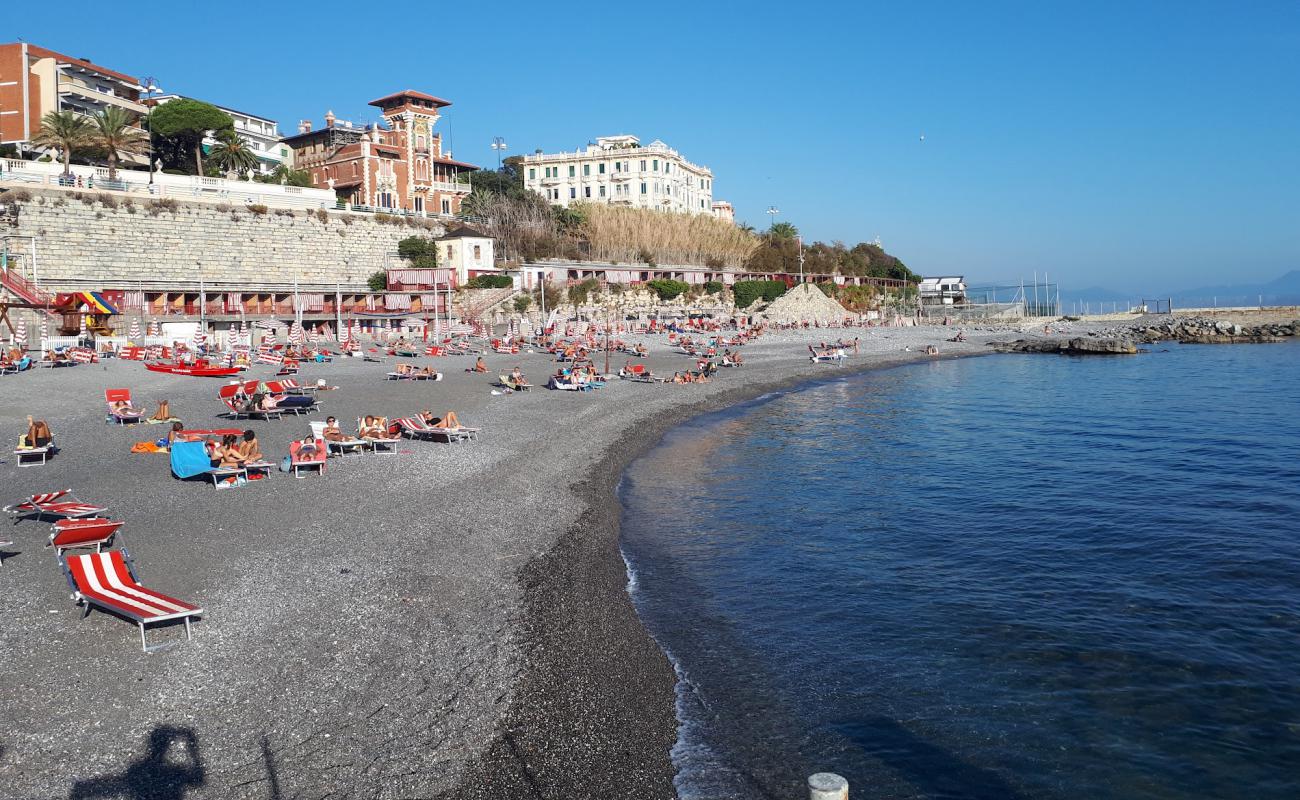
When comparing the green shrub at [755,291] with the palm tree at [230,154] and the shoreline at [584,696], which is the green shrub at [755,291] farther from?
the shoreline at [584,696]

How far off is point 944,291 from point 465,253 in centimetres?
5864

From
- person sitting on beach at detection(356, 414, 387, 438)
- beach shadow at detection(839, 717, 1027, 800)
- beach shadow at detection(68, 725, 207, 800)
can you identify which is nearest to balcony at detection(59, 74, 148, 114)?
person sitting on beach at detection(356, 414, 387, 438)

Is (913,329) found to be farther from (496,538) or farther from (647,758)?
(647,758)

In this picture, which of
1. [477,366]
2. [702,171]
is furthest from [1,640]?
[702,171]

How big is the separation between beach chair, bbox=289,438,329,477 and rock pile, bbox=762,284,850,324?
158ft

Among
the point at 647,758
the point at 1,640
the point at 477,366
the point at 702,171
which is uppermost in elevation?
the point at 702,171

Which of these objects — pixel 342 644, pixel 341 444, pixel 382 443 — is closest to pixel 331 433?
pixel 341 444

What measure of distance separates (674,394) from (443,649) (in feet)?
69.7

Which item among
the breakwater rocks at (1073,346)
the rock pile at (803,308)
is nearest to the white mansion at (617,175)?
the rock pile at (803,308)

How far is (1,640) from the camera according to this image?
7309 mm

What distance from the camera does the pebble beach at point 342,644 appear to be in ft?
19.9

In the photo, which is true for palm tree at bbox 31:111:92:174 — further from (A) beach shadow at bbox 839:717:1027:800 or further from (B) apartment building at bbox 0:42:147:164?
(A) beach shadow at bbox 839:717:1027:800

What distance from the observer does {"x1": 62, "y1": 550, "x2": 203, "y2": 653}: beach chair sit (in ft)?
24.5

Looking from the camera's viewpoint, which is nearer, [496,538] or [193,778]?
[193,778]
